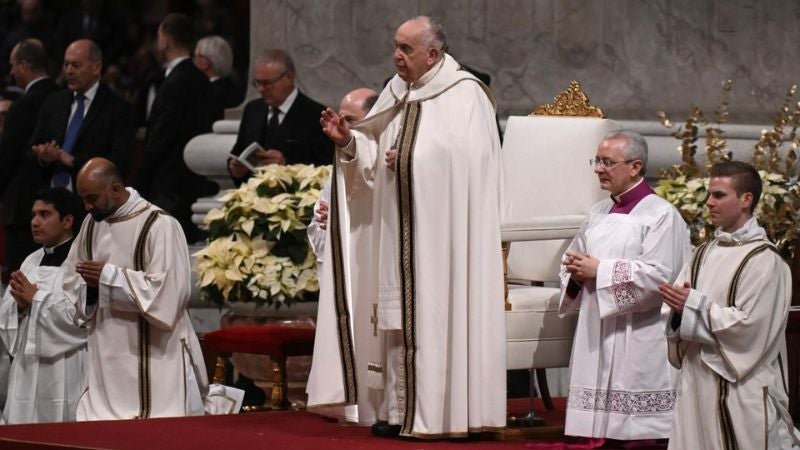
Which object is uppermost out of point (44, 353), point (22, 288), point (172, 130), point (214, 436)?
point (172, 130)

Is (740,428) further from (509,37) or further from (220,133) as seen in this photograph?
(220,133)

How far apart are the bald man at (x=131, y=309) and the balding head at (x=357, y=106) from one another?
960 millimetres

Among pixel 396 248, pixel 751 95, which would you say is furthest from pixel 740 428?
pixel 751 95

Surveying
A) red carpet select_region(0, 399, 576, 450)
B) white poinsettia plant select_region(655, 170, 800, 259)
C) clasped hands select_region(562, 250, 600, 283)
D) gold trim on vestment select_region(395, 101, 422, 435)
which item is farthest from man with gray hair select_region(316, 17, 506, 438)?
white poinsettia plant select_region(655, 170, 800, 259)

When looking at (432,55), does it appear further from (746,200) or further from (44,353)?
(44,353)

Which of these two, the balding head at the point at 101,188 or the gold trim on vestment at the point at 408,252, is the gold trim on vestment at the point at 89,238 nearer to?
the balding head at the point at 101,188

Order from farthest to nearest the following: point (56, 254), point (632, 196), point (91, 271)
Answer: point (56, 254) → point (91, 271) → point (632, 196)

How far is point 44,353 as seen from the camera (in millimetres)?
9656

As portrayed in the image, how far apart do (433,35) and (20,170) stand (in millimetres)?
4367

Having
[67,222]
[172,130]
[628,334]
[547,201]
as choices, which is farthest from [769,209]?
[172,130]

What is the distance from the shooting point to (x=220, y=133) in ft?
39.7

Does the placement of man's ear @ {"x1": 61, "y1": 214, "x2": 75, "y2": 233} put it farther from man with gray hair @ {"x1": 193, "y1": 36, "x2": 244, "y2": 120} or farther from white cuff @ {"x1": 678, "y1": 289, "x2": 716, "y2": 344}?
white cuff @ {"x1": 678, "y1": 289, "x2": 716, "y2": 344}

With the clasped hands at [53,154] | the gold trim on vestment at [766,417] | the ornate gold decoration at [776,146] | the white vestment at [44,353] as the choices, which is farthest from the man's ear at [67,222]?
the gold trim on vestment at [766,417]

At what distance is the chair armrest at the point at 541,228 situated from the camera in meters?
8.52
